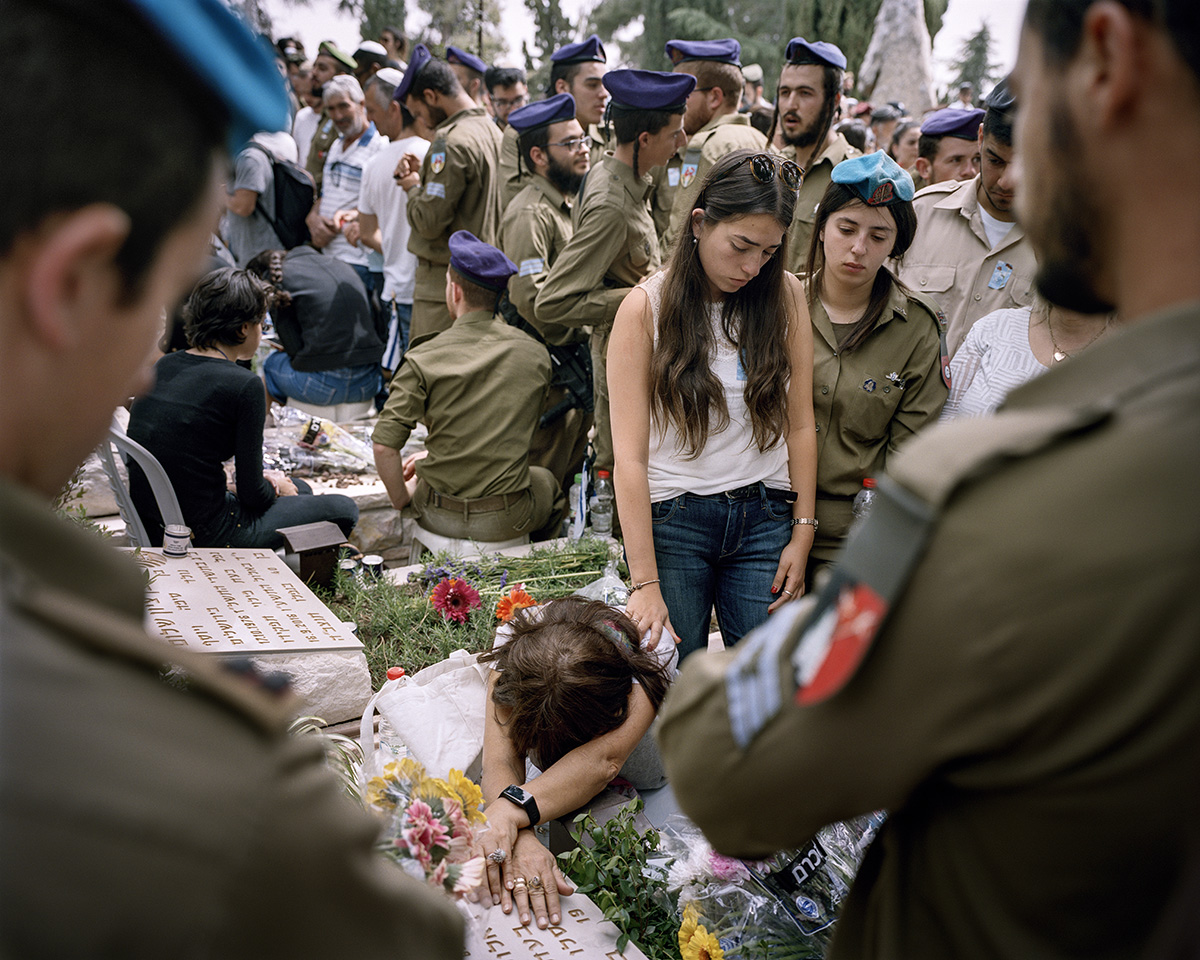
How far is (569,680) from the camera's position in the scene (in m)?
2.29

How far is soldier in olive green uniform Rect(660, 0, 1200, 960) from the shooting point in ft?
2.22

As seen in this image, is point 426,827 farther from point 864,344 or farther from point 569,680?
point 864,344

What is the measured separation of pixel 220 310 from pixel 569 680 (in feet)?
8.08

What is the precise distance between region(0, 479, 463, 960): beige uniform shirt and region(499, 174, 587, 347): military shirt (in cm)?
401

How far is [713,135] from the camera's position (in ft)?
14.9

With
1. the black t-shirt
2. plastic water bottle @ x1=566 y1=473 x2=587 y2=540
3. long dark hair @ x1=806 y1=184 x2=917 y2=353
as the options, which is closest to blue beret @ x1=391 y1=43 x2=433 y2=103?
the black t-shirt

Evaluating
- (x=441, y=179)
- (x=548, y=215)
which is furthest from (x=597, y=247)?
(x=441, y=179)

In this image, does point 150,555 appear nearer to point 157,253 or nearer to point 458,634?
point 458,634

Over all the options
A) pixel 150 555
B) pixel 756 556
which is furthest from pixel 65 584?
pixel 150 555

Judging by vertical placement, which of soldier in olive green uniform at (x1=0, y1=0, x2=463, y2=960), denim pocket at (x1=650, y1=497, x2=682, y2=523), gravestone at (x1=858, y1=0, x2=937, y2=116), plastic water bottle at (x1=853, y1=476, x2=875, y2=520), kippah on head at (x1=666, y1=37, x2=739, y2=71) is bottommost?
gravestone at (x1=858, y1=0, x2=937, y2=116)

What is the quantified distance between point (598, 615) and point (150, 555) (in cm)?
170

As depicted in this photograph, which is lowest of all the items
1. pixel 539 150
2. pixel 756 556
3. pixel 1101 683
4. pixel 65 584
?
pixel 756 556

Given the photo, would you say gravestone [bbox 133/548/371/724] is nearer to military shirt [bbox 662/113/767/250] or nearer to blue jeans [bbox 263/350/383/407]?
military shirt [bbox 662/113/767/250]

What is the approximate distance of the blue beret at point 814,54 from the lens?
4.43 m
